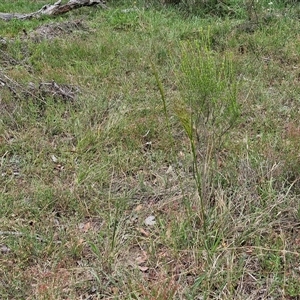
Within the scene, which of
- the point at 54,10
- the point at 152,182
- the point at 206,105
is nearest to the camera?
the point at 206,105

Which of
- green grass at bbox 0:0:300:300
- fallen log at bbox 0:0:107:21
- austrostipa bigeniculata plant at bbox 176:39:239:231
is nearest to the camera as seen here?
green grass at bbox 0:0:300:300

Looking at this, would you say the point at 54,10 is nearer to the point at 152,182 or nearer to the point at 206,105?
the point at 152,182

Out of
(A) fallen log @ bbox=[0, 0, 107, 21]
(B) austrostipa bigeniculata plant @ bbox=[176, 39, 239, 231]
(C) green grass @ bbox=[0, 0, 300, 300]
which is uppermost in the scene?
(B) austrostipa bigeniculata plant @ bbox=[176, 39, 239, 231]

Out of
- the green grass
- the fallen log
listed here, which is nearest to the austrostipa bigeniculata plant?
the green grass

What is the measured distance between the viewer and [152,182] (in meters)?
3.12

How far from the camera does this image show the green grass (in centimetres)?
224

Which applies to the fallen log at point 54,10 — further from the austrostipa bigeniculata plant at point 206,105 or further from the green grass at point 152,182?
the austrostipa bigeniculata plant at point 206,105

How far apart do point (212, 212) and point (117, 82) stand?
2.60 meters

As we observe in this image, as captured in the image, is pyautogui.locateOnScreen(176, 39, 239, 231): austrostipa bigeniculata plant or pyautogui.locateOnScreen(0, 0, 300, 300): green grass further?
pyautogui.locateOnScreen(176, 39, 239, 231): austrostipa bigeniculata plant

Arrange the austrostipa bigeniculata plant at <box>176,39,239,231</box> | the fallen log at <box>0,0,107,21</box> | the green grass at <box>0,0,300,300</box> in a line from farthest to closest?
the fallen log at <box>0,0,107,21</box> < the austrostipa bigeniculata plant at <box>176,39,239,231</box> < the green grass at <box>0,0,300,300</box>

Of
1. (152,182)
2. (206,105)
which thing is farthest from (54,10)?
(206,105)

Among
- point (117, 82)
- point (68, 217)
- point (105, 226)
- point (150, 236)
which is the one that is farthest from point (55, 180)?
point (117, 82)

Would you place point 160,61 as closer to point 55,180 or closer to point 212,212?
point 55,180

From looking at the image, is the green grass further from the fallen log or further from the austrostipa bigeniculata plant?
the fallen log
